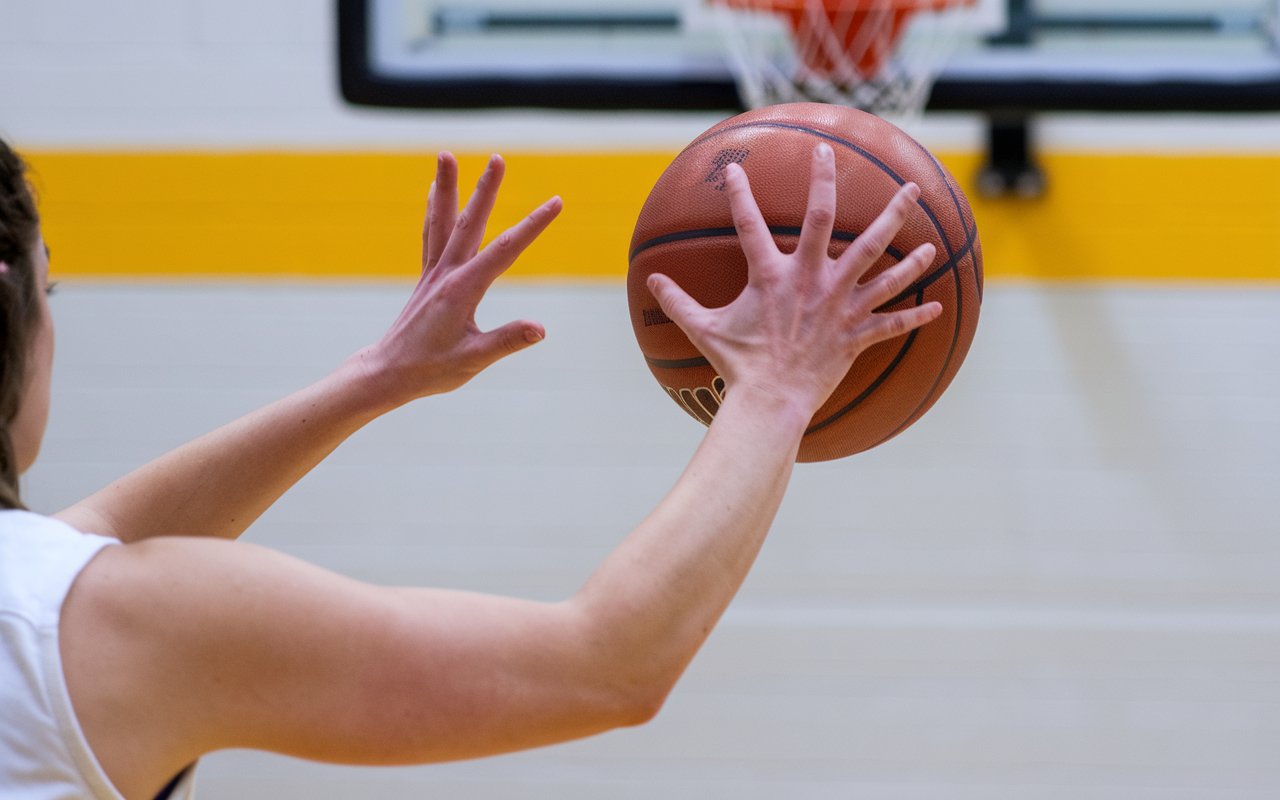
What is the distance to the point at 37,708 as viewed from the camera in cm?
83

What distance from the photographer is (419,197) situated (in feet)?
10.1

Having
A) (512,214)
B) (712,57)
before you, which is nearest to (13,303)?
(712,57)

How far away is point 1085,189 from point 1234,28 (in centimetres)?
47

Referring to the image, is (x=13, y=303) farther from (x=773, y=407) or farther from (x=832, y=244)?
(x=832, y=244)

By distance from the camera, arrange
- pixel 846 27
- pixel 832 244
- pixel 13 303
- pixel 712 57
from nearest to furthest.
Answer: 1. pixel 13 303
2. pixel 832 244
3. pixel 846 27
4. pixel 712 57

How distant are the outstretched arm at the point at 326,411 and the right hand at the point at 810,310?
0.41m

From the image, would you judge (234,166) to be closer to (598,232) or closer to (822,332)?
(598,232)

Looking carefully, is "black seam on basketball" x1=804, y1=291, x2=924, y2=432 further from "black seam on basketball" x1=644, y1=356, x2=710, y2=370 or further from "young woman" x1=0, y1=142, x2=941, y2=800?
"young woman" x1=0, y1=142, x2=941, y2=800

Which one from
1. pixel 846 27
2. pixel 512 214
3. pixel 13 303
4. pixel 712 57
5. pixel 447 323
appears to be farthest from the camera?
pixel 512 214

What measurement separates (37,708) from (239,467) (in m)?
0.54

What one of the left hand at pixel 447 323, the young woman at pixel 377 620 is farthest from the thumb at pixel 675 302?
the left hand at pixel 447 323

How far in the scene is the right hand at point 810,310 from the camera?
0.94 metres

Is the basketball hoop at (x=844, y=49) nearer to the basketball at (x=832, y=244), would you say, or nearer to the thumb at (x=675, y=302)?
the basketball at (x=832, y=244)

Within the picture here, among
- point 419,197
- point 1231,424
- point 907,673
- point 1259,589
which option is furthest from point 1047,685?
point 419,197
